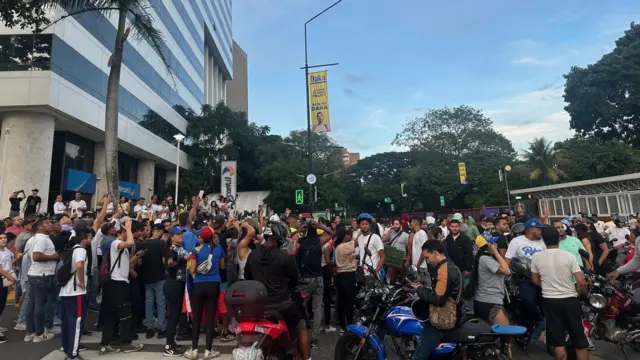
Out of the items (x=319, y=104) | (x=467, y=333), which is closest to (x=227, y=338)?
(x=467, y=333)

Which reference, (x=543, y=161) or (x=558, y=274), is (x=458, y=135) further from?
(x=558, y=274)

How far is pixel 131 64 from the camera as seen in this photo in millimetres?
24766

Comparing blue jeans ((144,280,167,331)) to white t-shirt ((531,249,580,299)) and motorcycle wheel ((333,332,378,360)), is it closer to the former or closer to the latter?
motorcycle wheel ((333,332,378,360))

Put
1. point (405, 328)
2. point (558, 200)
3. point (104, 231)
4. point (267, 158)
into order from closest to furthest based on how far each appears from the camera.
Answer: point (405, 328), point (104, 231), point (558, 200), point (267, 158)

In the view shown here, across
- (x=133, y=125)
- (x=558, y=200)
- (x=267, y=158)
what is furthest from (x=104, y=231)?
(x=267, y=158)

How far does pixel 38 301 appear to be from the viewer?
235 inches

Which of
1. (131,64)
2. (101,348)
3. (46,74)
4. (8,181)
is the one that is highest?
(131,64)

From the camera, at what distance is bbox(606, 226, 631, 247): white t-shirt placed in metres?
9.58

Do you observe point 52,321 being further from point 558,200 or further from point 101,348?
point 558,200

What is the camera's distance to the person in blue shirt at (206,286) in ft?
17.3

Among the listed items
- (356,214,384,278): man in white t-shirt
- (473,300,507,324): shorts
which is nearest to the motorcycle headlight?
(473,300,507,324): shorts

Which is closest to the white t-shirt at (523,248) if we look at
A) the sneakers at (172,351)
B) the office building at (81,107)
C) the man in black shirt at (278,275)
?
the man in black shirt at (278,275)

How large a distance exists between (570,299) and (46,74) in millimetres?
20011

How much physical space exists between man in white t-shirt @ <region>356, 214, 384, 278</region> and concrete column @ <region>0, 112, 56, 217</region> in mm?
16036
